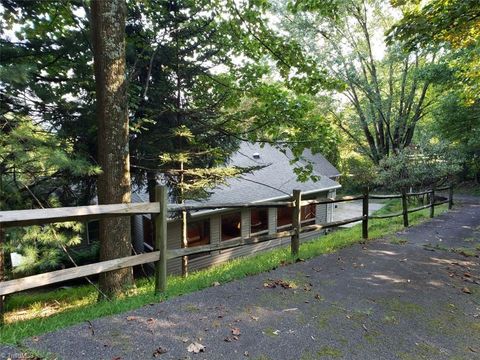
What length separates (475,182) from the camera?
26.5 meters

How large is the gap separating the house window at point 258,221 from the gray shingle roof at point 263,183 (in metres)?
1.29

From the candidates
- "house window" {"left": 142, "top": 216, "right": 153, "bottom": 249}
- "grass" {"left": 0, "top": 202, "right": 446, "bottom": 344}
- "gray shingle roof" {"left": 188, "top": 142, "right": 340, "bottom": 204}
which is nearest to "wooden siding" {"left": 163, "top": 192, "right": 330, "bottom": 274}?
"gray shingle roof" {"left": 188, "top": 142, "right": 340, "bottom": 204}

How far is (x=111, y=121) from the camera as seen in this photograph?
4.41 metres

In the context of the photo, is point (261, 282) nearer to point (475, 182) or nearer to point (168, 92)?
point (168, 92)

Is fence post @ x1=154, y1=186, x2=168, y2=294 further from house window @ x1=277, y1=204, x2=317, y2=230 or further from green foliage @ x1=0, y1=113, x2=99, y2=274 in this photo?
house window @ x1=277, y1=204, x2=317, y2=230

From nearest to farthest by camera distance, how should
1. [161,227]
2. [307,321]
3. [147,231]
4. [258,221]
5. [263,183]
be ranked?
[307,321] < [161,227] < [147,231] < [263,183] < [258,221]

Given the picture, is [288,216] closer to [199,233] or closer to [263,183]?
[263,183]

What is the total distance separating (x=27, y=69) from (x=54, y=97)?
7.64ft

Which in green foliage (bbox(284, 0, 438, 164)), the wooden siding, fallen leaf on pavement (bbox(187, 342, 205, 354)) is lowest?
the wooden siding

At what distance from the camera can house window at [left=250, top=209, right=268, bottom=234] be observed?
1410cm

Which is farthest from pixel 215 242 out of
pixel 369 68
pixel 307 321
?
pixel 369 68

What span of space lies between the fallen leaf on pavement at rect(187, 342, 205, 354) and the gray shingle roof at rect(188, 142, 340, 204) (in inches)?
297

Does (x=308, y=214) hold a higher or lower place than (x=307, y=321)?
lower

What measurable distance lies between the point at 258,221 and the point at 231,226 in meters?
1.61
